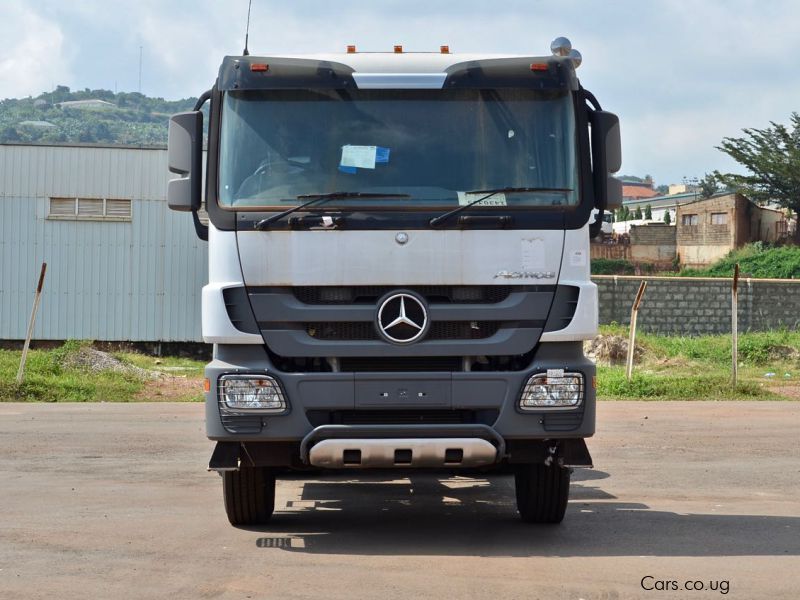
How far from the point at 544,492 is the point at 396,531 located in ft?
3.53

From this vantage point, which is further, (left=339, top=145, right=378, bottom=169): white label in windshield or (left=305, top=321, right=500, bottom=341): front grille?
(left=339, top=145, right=378, bottom=169): white label in windshield

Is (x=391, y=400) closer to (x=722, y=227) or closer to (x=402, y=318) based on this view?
(x=402, y=318)

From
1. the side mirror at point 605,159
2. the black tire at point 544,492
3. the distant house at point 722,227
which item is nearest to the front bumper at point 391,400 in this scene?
the black tire at point 544,492

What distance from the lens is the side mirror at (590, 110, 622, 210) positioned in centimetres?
835

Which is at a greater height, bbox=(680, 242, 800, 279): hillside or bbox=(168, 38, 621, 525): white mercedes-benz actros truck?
bbox=(680, 242, 800, 279): hillside

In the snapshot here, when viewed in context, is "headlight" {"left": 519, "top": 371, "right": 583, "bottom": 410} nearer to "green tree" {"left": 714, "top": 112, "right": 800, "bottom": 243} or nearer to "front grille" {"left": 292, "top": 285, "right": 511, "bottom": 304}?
"front grille" {"left": 292, "top": 285, "right": 511, "bottom": 304}

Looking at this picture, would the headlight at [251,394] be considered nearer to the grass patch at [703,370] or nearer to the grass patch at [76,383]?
the grass patch at [76,383]

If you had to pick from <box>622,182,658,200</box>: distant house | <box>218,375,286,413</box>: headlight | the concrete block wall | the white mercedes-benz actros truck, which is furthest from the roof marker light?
<box>622,182,658,200</box>: distant house

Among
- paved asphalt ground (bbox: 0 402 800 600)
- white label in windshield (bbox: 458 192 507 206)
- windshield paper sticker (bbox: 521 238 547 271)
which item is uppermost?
white label in windshield (bbox: 458 192 507 206)

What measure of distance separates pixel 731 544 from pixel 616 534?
0.79 metres

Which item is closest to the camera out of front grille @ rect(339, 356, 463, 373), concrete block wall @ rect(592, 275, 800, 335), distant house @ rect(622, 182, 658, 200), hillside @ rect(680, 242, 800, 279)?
front grille @ rect(339, 356, 463, 373)

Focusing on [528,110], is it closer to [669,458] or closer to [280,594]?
[280,594]

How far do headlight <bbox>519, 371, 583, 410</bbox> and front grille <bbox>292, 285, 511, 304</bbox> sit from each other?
1.91ft

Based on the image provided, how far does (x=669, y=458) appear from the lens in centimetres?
1313
